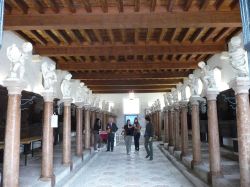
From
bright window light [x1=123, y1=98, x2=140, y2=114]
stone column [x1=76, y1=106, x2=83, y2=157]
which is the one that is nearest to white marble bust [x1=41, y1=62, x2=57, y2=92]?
stone column [x1=76, y1=106, x2=83, y2=157]

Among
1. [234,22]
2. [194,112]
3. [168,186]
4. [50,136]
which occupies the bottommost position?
[168,186]

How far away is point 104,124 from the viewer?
19.4 meters

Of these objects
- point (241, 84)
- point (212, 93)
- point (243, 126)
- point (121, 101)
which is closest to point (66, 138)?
point (212, 93)

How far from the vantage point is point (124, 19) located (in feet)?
15.7

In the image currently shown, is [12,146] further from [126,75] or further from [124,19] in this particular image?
→ [126,75]

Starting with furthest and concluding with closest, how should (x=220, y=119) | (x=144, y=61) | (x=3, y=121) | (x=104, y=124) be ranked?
(x=104, y=124)
(x=220, y=119)
(x=144, y=61)
(x=3, y=121)

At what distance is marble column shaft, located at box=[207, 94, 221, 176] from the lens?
6.15 metres

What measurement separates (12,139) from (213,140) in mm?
4289

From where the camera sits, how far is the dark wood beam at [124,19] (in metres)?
4.78

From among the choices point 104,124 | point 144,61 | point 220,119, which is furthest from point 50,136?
point 104,124

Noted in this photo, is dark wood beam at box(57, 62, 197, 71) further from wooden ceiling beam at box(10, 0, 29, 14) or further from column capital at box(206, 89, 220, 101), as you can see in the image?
wooden ceiling beam at box(10, 0, 29, 14)

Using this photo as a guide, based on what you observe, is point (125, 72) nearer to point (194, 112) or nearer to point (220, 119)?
point (194, 112)

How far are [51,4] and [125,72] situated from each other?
6.13 meters

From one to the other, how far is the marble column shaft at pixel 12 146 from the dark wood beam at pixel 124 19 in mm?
1345
